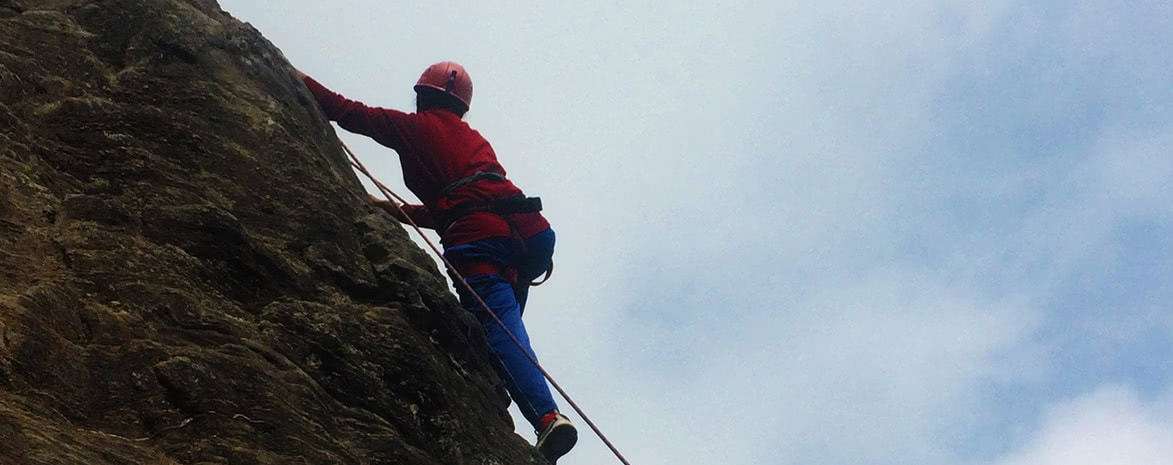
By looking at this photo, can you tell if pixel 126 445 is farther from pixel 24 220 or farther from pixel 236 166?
pixel 236 166

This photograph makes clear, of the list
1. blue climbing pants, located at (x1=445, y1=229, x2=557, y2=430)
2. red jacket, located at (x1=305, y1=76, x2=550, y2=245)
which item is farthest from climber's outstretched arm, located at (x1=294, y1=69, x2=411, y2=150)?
blue climbing pants, located at (x1=445, y1=229, x2=557, y2=430)

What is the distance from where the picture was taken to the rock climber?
8586mm

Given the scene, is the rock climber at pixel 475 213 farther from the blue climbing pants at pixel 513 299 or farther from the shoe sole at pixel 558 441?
the shoe sole at pixel 558 441

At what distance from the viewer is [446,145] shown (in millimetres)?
9477

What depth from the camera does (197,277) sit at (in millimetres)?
6371

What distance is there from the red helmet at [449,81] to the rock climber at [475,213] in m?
0.25

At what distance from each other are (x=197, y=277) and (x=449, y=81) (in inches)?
165

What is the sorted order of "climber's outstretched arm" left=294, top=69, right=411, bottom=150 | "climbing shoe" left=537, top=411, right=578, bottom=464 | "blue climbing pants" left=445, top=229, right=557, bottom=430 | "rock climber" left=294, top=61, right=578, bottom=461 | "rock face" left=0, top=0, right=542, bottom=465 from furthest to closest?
1. "climber's outstretched arm" left=294, top=69, right=411, bottom=150
2. "rock climber" left=294, top=61, right=578, bottom=461
3. "blue climbing pants" left=445, top=229, right=557, bottom=430
4. "climbing shoe" left=537, top=411, right=578, bottom=464
5. "rock face" left=0, top=0, right=542, bottom=465

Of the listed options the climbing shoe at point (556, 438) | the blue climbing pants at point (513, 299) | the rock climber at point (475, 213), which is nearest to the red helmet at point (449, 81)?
the rock climber at point (475, 213)

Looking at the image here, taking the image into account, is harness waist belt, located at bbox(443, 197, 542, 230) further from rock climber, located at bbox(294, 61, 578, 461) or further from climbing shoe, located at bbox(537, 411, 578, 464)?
climbing shoe, located at bbox(537, 411, 578, 464)

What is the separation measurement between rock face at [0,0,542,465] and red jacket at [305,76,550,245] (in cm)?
90

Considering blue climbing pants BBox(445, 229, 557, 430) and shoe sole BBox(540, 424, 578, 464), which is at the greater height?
blue climbing pants BBox(445, 229, 557, 430)

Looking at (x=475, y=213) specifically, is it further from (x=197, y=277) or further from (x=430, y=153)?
(x=197, y=277)

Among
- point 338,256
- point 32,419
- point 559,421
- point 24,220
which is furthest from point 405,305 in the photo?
point 32,419
